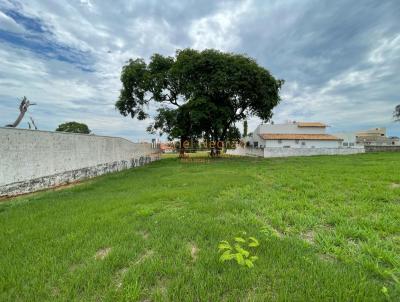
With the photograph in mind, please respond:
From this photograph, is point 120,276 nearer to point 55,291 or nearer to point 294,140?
point 55,291

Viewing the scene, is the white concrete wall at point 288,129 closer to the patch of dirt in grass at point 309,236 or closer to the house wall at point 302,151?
the house wall at point 302,151

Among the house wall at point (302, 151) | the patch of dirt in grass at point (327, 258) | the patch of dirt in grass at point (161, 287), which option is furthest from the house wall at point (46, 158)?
the house wall at point (302, 151)

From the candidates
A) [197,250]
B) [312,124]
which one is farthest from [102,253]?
[312,124]

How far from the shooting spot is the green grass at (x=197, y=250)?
1.99 meters

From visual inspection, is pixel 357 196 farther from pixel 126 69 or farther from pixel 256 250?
pixel 126 69

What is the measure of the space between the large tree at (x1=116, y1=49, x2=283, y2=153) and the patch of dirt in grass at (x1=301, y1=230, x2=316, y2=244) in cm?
1482

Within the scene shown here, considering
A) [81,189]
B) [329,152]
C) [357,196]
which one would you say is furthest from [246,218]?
[329,152]

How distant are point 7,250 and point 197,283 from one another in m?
2.62

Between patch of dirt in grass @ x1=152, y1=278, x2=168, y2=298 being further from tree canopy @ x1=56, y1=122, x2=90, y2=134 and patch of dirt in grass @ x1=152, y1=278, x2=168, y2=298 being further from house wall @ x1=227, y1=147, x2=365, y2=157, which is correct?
tree canopy @ x1=56, y1=122, x2=90, y2=134

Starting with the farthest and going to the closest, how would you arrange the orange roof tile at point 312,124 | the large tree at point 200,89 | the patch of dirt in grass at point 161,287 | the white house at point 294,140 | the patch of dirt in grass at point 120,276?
the orange roof tile at point 312,124 → the white house at point 294,140 → the large tree at point 200,89 → the patch of dirt in grass at point 120,276 → the patch of dirt in grass at point 161,287

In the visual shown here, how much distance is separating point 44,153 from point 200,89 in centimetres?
1365

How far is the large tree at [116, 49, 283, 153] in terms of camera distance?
59.6 ft

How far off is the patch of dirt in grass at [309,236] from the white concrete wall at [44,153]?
748 cm

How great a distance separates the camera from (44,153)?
7414 millimetres
